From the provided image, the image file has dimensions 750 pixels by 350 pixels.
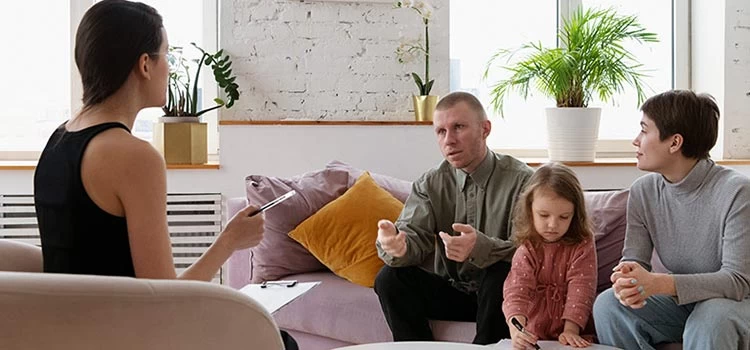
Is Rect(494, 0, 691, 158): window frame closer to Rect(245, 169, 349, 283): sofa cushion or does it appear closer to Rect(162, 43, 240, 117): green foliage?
Rect(162, 43, 240, 117): green foliage

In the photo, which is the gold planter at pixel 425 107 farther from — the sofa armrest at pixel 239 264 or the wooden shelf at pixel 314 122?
the sofa armrest at pixel 239 264

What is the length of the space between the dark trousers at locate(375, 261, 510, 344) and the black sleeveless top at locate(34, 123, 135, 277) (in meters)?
1.35

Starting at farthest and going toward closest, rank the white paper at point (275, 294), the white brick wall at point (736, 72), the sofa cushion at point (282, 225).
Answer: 1. the white brick wall at point (736, 72)
2. the sofa cushion at point (282, 225)
3. the white paper at point (275, 294)

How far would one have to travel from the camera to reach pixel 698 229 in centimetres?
261

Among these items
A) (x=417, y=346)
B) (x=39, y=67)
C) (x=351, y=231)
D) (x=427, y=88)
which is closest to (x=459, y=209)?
(x=351, y=231)

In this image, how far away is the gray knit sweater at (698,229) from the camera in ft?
8.05

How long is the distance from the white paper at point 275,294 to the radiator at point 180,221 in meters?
1.38

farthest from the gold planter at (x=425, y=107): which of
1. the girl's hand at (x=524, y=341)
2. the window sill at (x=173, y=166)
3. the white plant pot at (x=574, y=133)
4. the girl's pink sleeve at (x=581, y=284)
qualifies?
the girl's hand at (x=524, y=341)

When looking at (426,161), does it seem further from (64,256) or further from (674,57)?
(64,256)

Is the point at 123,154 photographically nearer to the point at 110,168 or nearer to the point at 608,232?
the point at 110,168

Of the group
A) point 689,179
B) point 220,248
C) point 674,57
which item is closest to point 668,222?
point 689,179

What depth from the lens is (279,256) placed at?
3.44 metres

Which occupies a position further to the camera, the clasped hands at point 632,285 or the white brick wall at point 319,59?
the white brick wall at point 319,59

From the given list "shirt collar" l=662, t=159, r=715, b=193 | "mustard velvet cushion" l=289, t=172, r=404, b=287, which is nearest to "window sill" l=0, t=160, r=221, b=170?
"mustard velvet cushion" l=289, t=172, r=404, b=287
